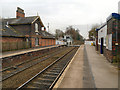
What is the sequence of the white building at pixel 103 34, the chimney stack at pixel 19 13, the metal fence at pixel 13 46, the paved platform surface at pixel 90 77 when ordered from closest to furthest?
the paved platform surface at pixel 90 77, the white building at pixel 103 34, the metal fence at pixel 13 46, the chimney stack at pixel 19 13

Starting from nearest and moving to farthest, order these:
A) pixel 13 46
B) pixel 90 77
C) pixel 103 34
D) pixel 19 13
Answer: pixel 90 77
pixel 103 34
pixel 13 46
pixel 19 13

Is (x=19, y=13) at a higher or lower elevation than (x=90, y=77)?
higher

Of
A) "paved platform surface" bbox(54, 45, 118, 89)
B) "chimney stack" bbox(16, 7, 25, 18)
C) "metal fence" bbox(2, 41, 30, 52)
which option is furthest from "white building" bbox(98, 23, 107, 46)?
"chimney stack" bbox(16, 7, 25, 18)

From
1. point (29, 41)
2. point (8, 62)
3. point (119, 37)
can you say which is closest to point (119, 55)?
point (119, 37)

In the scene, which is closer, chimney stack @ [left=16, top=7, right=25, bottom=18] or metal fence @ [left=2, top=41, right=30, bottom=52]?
metal fence @ [left=2, top=41, right=30, bottom=52]

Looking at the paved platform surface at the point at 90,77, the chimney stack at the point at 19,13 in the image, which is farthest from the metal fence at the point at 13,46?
the paved platform surface at the point at 90,77

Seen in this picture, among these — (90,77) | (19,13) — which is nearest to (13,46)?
(19,13)

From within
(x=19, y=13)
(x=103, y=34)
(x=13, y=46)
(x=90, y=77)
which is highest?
(x=19, y=13)

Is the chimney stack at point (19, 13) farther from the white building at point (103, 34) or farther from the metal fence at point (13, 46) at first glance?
the white building at point (103, 34)

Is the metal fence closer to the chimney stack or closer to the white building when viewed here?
the chimney stack

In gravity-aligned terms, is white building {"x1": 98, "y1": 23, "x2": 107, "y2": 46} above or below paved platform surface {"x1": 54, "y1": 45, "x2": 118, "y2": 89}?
above

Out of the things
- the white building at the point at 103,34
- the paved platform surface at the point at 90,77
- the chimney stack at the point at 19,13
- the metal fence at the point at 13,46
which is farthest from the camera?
the chimney stack at the point at 19,13

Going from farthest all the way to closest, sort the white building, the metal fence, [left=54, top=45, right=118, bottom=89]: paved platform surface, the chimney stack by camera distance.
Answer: the chimney stack < the metal fence < the white building < [left=54, top=45, right=118, bottom=89]: paved platform surface

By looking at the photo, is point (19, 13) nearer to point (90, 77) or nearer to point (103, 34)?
point (103, 34)
